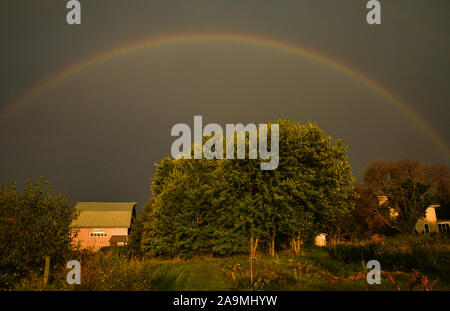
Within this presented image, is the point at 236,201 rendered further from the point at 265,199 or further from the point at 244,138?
the point at 244,138

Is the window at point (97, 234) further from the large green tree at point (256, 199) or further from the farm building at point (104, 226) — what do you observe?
the large green tree at point (256, 199)

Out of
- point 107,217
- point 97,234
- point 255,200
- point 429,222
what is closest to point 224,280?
point 255,200

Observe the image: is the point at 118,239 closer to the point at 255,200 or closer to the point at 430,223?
the point at 255,200

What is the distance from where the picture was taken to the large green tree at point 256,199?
2569cm

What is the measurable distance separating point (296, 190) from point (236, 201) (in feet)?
15.9

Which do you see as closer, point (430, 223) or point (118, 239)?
point (430, 223)

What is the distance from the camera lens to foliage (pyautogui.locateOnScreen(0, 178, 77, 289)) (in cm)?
1023

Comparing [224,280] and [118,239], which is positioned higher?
[224,280]

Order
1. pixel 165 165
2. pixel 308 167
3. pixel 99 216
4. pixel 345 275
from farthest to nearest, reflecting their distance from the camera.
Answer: pixel 99 216
pixel 165 165
pixel 308 167
pixel 345 275

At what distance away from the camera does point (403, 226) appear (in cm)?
4338

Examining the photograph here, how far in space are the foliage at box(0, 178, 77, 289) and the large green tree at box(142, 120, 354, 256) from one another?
51.1 feet

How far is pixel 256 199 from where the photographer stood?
25531mm

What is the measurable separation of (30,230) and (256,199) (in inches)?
681
